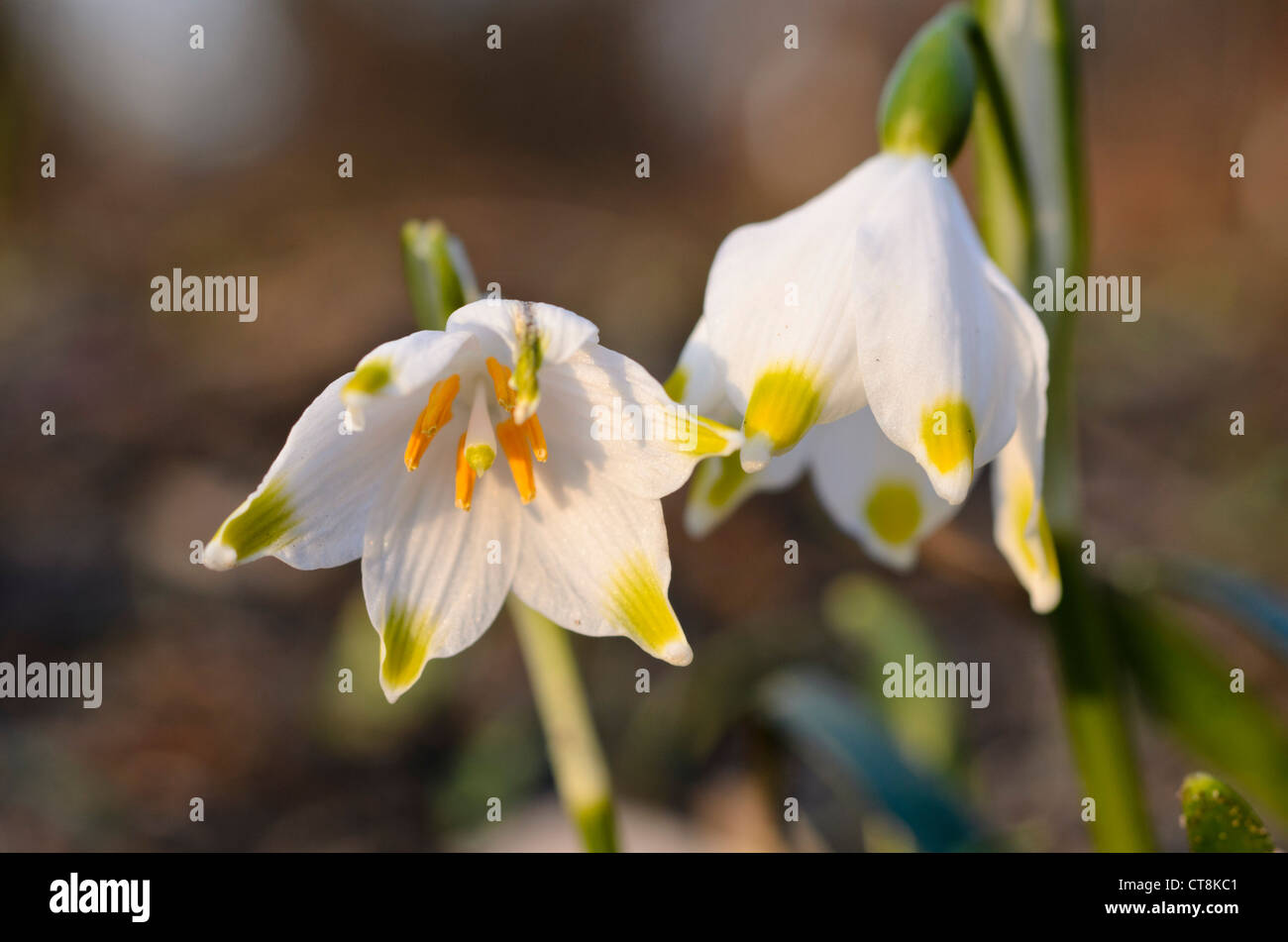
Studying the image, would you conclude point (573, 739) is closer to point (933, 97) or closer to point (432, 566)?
point (432, 566)

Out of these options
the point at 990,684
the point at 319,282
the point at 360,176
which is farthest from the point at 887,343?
the point at 360,176

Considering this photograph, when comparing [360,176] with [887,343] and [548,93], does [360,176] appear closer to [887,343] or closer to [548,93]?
[548,93]

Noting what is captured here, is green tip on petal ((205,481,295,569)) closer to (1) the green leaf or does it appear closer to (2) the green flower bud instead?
(2) the green flower bud

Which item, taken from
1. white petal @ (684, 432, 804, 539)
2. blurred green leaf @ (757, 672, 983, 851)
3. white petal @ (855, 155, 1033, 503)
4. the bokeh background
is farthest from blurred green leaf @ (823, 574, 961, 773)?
white petal @ (855, 155, 1033, 503)

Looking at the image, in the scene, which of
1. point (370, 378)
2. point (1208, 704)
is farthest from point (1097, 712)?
point (370, 378)

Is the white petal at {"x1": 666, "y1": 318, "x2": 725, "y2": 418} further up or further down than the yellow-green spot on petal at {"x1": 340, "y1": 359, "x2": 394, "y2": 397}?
further up
